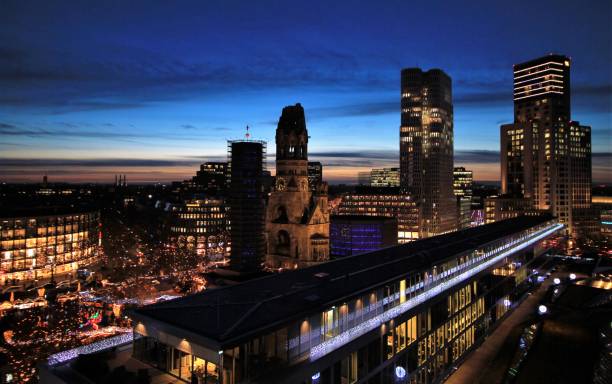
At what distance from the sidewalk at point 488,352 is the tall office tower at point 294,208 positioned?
40960 mm

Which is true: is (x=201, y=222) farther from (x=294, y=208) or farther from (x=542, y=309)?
(x=542, y=309)

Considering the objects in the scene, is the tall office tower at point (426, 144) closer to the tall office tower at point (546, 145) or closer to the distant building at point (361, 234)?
the distant building at point (361, 234)

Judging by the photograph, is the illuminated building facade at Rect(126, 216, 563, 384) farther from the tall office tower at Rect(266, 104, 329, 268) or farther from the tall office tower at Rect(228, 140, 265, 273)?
the tall office tower at Rect(228, 140, 265, 273)

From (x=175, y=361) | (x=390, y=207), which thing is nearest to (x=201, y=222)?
(x=390, y=207)

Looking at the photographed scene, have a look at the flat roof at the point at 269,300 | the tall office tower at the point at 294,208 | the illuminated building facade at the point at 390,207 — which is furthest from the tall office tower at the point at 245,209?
the illuminated building facade at the point at 390,207

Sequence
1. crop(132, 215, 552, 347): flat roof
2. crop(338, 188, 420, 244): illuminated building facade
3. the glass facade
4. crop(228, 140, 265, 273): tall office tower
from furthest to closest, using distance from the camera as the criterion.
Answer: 1. crop(338, 188, 420, 244): illuminated building facade
2. crop(228, 140, 265, 273): tall office tower
3. crop(132, 215, 552, 347): flat roof
4. the glass facade

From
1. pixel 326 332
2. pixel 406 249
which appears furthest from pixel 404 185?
pixel 326 332

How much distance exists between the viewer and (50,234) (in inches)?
3590

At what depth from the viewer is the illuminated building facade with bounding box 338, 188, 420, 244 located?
16988 cm

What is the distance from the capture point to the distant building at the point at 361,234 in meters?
137

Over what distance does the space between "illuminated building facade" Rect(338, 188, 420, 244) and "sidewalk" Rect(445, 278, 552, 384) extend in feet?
319

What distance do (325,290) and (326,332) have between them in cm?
344

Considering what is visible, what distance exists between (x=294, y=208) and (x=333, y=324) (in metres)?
69.9

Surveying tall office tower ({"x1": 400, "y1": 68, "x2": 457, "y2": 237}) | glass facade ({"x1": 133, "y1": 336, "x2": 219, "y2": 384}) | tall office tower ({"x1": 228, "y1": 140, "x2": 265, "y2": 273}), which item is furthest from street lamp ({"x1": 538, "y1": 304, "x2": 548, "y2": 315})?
tall office tower ({"x1": 400, "y1": 68, "x2": 457, "y2": 237})
